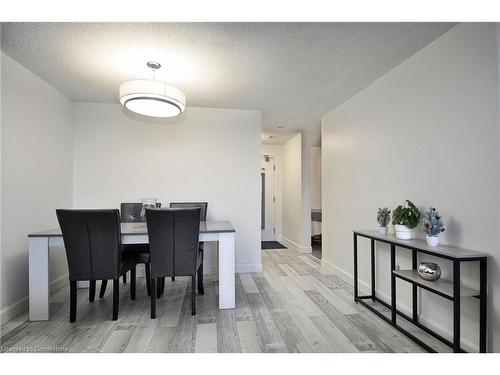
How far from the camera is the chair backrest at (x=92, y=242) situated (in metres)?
2.05

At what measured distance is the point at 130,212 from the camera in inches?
127

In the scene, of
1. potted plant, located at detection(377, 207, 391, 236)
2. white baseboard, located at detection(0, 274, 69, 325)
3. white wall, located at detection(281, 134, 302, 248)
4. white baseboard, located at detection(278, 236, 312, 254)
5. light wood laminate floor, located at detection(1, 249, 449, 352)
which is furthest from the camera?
white wall, located at detection(281, 134, 302, 248)

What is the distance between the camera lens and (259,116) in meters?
3.77

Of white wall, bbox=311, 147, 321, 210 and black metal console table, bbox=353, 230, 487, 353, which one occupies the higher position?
white wall, bbox=311, 147, 321, 210

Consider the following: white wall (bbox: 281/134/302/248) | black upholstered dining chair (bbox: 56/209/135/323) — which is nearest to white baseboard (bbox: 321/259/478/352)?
white wall (bbox: 281/134/302/248)

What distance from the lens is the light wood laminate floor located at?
1.80 meters

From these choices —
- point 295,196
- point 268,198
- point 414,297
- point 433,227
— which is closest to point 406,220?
point 433,227

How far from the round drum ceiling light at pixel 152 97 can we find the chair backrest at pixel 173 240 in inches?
36.8

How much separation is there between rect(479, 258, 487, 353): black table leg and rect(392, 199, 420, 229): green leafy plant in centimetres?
53

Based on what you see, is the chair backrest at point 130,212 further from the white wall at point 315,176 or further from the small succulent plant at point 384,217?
the white wall at point 315,176

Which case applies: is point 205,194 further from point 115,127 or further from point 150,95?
point 150,95

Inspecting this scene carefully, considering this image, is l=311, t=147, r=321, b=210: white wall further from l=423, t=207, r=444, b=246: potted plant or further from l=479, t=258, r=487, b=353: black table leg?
l=479, t=258, r=487, b=353: black table leg
